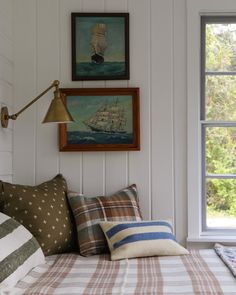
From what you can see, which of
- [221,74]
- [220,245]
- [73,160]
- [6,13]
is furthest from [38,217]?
[221,74]

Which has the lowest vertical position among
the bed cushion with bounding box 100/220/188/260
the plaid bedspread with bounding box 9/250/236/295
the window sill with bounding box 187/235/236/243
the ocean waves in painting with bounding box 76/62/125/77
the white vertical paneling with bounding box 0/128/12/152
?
the window sill with bounding box 187/235/236/243

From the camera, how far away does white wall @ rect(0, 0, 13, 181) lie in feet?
9.31

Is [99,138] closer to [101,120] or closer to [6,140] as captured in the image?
[101,120]

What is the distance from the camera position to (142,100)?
3.04 m

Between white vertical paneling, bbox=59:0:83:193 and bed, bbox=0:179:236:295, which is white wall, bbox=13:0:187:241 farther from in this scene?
bed, bbox=0:179:236:295

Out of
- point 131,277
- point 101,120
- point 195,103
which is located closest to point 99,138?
point 101,120

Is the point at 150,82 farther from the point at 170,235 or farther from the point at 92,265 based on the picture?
the point at 92,265

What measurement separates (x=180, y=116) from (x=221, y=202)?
65 cm

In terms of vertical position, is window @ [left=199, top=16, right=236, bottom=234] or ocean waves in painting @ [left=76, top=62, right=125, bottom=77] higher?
ocean waves in painting @ [left=76, top=62, right=125, bottom=77]

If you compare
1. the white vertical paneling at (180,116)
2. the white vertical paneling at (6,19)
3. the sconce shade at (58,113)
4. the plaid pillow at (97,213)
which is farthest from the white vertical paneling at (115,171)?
the white vertical paneling at (6,19)

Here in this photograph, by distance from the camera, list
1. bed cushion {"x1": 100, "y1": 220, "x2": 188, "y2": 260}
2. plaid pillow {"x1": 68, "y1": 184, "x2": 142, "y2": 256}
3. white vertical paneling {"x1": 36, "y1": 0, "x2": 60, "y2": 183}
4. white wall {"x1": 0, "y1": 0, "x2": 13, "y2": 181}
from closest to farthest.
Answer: bed cushion {"x1": 100, "y1": 220, "x2": 188, "y2": 260}
plaid pillow {"x1": 68, "y1": 184, "x2": 142, "y2": 256}
white wall {"x1": 0, "y1": 0, "x2": 13, "y2": 181}
white vertical paneling {"x1": 36, "y1": 0, "x2": 60, "y2": 183}

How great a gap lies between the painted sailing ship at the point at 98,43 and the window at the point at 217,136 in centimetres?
67

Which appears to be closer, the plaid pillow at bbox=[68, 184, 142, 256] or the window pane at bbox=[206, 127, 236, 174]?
the plaid pillow at bbox=[68, 184, 142, 256]

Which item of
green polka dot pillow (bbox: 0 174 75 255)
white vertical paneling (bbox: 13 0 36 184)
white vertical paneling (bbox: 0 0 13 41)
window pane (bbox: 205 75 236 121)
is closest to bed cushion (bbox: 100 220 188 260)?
green polka dot pillow (bbox: 0 174 75 255)
